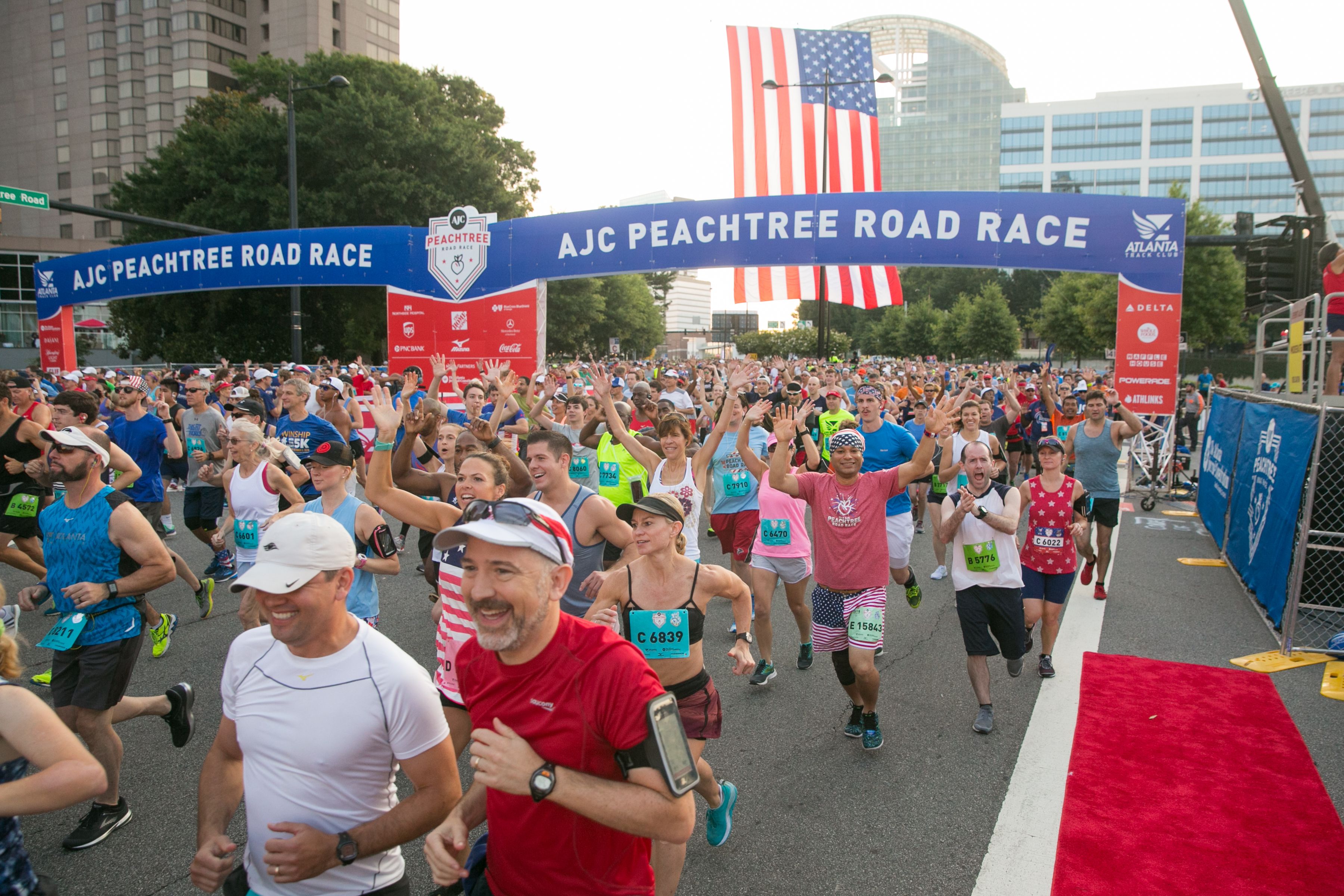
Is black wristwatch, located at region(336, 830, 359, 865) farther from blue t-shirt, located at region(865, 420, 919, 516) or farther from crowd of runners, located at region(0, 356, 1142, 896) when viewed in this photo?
blue t-shirt, located at region(865, 420, 919, 516)

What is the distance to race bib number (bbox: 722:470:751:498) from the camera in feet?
24.1

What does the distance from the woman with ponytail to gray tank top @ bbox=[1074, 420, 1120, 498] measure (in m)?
6.05

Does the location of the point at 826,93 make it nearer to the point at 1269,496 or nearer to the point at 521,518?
the point at 1269,496

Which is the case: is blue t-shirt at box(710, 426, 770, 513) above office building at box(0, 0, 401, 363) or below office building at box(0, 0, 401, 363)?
below

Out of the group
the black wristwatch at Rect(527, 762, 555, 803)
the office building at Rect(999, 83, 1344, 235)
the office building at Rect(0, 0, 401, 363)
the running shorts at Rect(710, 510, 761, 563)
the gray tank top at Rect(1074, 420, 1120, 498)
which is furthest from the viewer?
the office building at Rect(999, 83, 1344, 235)

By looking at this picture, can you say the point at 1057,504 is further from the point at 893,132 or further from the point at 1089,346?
the point at 893,132

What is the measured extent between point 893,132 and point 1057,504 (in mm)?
138433

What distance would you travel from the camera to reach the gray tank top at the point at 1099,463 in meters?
8.57

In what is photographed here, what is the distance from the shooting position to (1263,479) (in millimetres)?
8305

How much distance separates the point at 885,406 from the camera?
13242 millimetres

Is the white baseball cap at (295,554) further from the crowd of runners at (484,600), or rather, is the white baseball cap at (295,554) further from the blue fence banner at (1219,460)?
the blue fence banner at (1219,460)

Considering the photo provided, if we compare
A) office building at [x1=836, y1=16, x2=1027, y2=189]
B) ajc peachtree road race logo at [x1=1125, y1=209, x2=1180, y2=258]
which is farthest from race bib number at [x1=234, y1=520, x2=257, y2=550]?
office building at [x1=836, y1=16, x2=1027, y2=189]

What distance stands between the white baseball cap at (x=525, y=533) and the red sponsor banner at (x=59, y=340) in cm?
2510

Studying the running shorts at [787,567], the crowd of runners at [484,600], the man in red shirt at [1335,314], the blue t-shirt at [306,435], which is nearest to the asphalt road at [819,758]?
the crowd of runners at [484,600]
